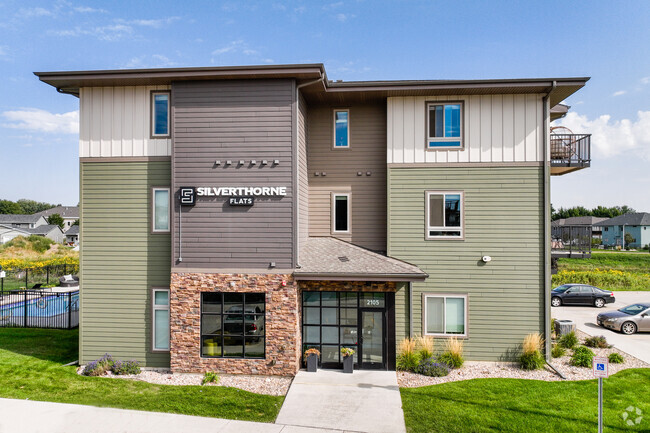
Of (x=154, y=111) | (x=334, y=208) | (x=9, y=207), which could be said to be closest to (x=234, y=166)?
(x=154, y=111)

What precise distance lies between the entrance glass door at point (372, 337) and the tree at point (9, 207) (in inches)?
4837

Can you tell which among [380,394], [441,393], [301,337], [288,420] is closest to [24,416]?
[288,420]

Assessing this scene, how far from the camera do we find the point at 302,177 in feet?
37.1

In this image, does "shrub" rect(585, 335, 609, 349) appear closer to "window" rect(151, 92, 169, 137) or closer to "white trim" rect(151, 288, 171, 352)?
"white trim" rect(151, 288, 171, 352)

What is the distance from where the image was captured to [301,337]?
1072 cm

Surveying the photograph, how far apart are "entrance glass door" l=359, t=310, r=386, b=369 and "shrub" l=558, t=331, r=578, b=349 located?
6.34 m

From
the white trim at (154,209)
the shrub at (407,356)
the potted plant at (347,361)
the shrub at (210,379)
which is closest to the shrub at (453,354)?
the shrub at (407,356)

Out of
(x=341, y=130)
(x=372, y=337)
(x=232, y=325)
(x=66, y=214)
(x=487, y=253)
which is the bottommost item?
(x=372, y=337)

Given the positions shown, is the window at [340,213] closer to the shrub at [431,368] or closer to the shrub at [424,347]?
the shrub at [424,347]

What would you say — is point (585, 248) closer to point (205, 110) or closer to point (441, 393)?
point (441, 393)

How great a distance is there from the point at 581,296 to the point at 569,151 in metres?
12.5

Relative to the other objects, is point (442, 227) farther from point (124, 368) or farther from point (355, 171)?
point (124, 368)

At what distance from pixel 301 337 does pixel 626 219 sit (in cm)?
8860

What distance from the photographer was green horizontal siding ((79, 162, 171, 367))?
35.6 ft
